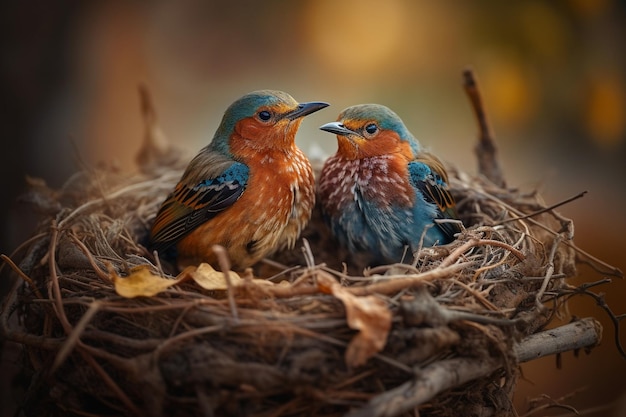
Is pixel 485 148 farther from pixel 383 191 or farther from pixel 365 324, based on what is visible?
pixel 365 324

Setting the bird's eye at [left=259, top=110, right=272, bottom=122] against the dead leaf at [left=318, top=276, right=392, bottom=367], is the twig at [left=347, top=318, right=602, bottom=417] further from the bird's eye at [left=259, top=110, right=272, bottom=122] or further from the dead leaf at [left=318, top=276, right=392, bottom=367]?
the bird's eye at [left=259, top=110, right=272, bottom=122]

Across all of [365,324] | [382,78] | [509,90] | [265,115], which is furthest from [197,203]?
[509,90]

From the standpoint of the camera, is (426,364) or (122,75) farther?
(122,75)

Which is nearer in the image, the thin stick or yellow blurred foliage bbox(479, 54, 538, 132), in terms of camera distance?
the thin stick

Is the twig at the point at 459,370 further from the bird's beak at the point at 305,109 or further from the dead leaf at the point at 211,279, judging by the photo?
the bird's beak at the point at 305,109

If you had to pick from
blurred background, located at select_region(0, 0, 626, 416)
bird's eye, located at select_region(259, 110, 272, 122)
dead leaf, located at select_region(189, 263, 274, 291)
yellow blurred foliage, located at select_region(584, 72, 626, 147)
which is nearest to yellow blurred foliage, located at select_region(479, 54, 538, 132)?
blurred background, located at select_region(0, 0, 626, 416)

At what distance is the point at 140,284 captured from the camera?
60.1 inches

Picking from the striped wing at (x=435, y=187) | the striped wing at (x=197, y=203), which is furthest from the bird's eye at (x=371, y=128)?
the striped wing at (x=197, y=203)

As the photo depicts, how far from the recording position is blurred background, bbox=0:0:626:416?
9.61ft

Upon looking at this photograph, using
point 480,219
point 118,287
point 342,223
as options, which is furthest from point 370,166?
point 118,287

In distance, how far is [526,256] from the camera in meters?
1.79

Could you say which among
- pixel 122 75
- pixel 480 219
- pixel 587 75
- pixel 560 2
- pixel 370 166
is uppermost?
pixel 560 2

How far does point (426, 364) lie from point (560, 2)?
8.19 ft

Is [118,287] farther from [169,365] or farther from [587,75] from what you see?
[587,75]
